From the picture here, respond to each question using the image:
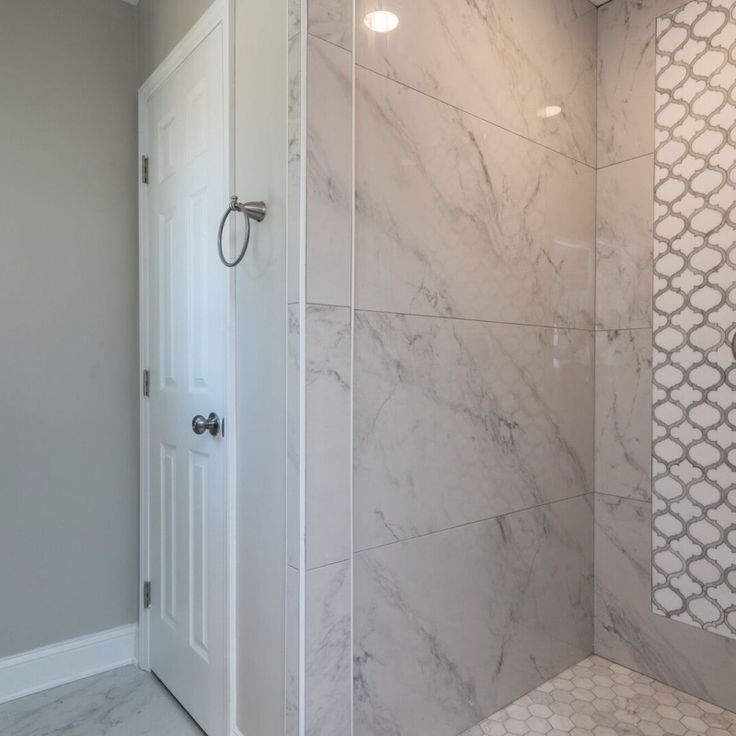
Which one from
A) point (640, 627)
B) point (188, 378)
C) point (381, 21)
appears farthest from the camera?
point (640, 627)

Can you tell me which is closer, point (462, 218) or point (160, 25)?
point (462, 218)

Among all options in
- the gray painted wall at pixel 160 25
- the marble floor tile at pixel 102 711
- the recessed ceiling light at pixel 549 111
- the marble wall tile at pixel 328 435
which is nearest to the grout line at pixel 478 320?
the marble wall tile at pixel 328 435

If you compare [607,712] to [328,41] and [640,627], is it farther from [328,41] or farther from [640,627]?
[328,41]

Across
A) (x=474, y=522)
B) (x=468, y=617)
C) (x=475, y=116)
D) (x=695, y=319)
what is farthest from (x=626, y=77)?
(x=468, y=617)

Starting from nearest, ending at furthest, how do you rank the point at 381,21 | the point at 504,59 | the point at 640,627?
the point at 381,21
the point at 504,59
the point at 640,627

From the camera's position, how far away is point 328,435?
130 centimetres

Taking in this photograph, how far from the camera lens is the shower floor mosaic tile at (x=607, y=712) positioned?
1646 millimetres

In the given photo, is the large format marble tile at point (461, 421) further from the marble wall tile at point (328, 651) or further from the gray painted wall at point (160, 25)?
the gray painted wall at point (160, 25)

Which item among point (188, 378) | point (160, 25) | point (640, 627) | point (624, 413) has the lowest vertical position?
point (640, 627)

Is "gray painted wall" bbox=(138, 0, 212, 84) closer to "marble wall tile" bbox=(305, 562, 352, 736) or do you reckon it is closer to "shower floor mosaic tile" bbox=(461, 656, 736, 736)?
"marble wall tile" bbox=(305, 562, 352, 736)

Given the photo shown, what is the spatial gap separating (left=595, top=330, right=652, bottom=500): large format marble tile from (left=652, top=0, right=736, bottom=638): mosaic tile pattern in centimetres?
3

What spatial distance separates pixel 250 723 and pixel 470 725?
0.63 m

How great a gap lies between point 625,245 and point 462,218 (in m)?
0.73

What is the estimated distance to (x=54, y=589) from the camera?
2002mm
